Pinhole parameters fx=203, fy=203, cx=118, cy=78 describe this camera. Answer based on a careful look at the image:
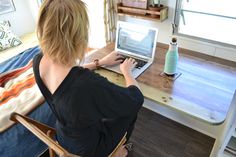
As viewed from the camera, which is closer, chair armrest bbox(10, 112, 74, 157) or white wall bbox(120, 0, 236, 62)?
chair armrest bbox(10, 112, 74, 157)

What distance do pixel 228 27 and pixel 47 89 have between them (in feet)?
4.31

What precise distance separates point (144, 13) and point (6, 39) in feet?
5.97

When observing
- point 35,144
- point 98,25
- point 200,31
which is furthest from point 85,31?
point 98,25

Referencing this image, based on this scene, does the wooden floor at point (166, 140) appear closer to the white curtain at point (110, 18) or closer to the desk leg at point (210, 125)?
the desk leg at point (210, 125)

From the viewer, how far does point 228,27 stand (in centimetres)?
146

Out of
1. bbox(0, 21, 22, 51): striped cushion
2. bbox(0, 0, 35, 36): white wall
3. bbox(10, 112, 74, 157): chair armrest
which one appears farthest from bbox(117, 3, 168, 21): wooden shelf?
bbox(0, 0, 35, 36): white wall

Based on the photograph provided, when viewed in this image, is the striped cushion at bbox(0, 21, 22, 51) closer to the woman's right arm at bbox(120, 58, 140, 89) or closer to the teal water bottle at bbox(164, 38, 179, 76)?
the woman's right arm at bbox(120, 58, 140, 89)

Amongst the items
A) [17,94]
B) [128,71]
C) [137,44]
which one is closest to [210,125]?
[128,71]

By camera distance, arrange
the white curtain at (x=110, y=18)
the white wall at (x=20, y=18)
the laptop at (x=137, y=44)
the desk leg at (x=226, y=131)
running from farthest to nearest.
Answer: the white wall at (x=20, y=18) < the white curtain at (x=110, y=18) < the laptop at (x=137, y=44) < the desk leg at (x=226, y=131)

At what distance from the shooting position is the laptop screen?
53.7 inches

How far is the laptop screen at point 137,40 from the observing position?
137cm

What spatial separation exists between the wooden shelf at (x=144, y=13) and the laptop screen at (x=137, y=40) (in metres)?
0.25

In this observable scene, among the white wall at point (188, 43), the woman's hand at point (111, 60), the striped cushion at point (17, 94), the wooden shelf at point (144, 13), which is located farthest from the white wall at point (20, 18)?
the woman's hand at point (111, 60)

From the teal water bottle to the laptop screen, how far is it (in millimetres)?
208
